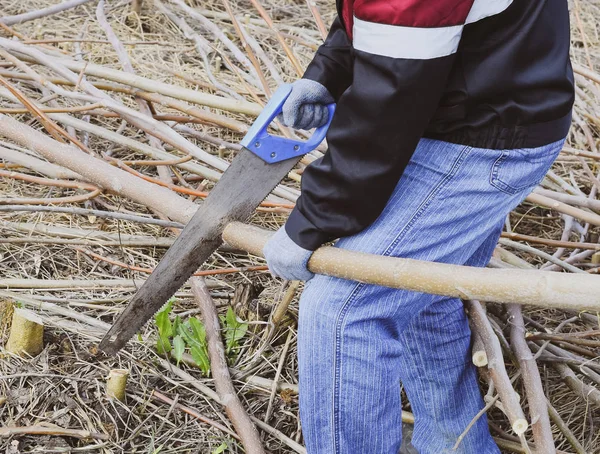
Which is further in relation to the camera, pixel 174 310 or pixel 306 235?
pixel 174 310

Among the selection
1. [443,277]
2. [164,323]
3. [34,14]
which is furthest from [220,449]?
[34,14]

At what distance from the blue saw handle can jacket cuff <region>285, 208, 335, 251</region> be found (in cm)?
24

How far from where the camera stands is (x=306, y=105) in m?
1.73

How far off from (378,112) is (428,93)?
10 centimetres

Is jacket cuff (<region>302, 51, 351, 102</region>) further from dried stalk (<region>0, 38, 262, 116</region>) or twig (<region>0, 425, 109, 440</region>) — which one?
twig (<region>0, 425, 109, 440</region>)

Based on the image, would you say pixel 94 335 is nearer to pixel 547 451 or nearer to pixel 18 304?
pixel 18 304

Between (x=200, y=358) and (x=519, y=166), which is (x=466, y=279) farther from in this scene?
(x=200, y=358)

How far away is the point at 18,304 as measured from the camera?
92.8 inches

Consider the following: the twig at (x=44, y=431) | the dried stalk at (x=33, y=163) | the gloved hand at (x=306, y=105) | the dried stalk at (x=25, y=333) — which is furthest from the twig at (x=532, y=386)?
the dried stalk at (x=33, y=163)

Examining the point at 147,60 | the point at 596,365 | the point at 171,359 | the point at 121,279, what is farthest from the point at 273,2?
the point at 596,365

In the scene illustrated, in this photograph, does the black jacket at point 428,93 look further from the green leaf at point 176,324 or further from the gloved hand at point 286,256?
the green leaf at point 176,324

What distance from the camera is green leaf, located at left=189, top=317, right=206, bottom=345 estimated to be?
90.9 inches

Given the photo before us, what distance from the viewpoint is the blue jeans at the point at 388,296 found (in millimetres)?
1523

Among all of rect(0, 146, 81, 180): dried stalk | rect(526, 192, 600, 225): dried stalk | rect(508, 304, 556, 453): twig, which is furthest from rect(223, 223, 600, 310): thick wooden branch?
rect(0, 146, 81, 180): dried stalk
